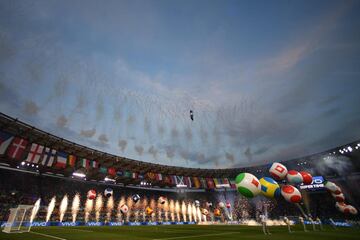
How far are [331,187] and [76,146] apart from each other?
37.0 m

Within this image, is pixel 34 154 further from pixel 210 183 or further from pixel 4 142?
pixel 210 183

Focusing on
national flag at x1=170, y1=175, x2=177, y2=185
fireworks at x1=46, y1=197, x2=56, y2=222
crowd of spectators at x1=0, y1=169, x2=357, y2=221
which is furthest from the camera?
national flag at x1=170, y1=175, x2=177, y2=185

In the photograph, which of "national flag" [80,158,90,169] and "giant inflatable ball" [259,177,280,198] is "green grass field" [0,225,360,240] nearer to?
"giant inflatable ball" [259,177,280,198]

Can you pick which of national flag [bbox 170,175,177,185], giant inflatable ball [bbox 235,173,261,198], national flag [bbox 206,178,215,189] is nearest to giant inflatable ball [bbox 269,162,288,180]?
giant inflatable ball [bbox 235,173,261,198]

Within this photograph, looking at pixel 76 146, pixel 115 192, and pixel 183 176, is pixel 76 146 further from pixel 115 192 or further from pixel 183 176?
pixel 183 176

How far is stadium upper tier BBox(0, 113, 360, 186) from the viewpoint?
28120 mm

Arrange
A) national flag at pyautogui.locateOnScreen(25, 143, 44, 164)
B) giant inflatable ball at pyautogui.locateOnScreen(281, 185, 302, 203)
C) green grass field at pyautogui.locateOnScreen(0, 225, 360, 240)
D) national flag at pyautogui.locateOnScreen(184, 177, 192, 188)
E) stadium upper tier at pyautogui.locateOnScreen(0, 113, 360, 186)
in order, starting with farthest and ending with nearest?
national flag at pyautogui.locateOnScreen(184, 177, 192, 188) → stadium upper tier at pyautogui.locateOnScreen(0, 113, 360, 186) → national flag at pyautogui.locateOnScreen(25, 143, 44, 164) → giant inflatable ball at pyautogui.locateOnScreen(281, 185, 302, 203) → green grass field at pyautogui.locateOnScreen(0, 225, 360, 240)

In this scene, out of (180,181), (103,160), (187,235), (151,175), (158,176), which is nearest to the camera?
(187,235)

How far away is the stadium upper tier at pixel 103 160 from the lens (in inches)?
1107

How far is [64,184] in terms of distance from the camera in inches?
1815

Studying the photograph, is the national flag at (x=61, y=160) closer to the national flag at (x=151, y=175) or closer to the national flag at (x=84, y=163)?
the national flag at (x=84, y=163)

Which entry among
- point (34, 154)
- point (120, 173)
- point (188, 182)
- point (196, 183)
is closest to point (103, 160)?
point (120, 173)

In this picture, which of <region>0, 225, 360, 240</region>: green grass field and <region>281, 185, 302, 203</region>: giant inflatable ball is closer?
<region>0, 225, 360, 240</region>: green grass field

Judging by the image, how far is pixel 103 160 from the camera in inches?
1647
